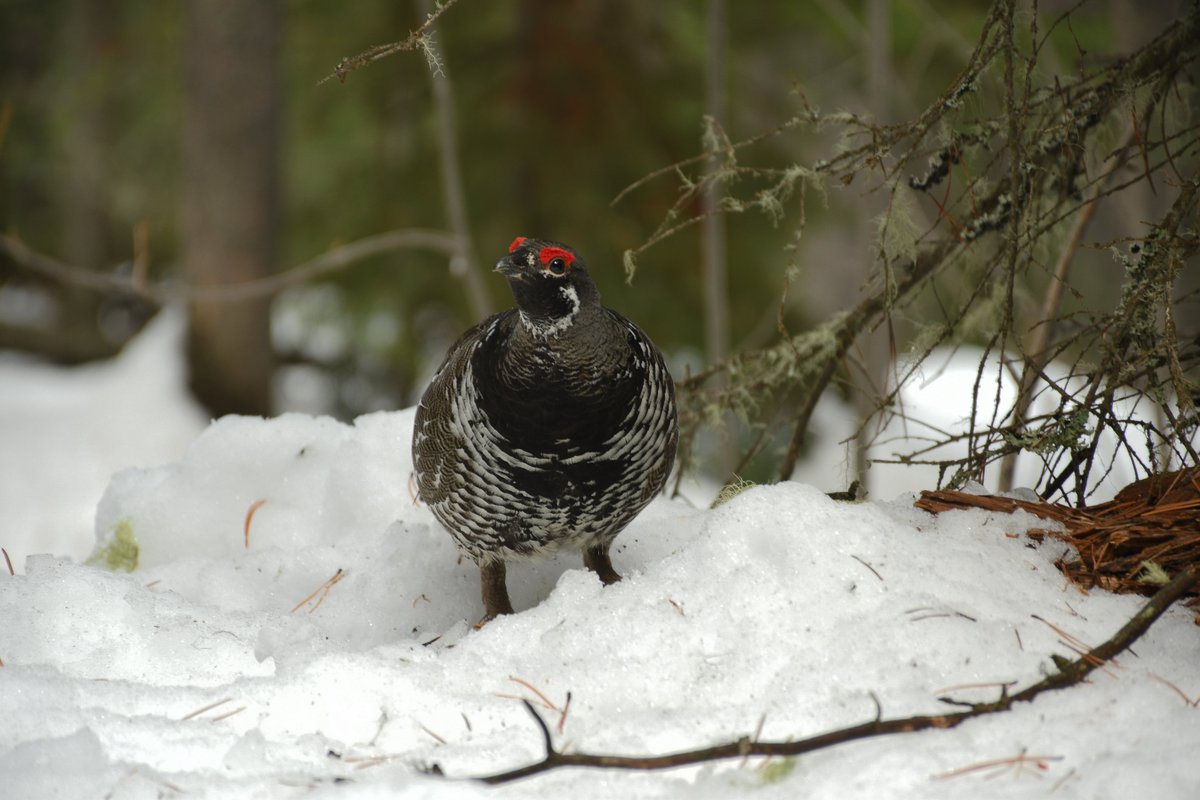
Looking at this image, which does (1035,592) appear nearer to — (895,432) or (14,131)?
(895,432)

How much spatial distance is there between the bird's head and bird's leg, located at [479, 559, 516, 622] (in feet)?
2.62

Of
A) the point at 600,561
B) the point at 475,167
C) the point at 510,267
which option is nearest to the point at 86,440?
the point at 475,167

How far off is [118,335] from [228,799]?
1254cm

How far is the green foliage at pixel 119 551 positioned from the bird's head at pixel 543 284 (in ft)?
5.25

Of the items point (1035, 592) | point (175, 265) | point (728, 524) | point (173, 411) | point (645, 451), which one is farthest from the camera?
point (175, 265)

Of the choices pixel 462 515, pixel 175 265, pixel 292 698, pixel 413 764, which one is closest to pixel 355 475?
pixel 462 515

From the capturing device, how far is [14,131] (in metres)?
12.5

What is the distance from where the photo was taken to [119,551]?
3148mm

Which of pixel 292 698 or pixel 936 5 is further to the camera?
pixel 936 5

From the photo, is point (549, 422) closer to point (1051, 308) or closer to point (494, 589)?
point (494, 589)

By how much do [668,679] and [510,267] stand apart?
1126 mm

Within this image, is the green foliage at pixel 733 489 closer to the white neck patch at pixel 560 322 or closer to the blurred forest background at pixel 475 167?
the white neck patch at pixel 560 322

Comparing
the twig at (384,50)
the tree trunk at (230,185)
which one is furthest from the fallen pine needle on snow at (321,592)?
the tree trunk at (230,185)

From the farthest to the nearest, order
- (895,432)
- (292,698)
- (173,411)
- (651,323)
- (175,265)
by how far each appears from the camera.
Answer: (175,265) < (895,432) < (651,323) < (173,411) < (292,698)
